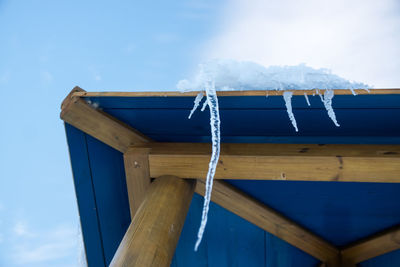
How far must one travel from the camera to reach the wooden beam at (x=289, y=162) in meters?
1.22

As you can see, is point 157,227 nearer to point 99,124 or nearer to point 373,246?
point 99,124

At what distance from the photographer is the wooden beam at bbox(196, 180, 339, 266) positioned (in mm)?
1615

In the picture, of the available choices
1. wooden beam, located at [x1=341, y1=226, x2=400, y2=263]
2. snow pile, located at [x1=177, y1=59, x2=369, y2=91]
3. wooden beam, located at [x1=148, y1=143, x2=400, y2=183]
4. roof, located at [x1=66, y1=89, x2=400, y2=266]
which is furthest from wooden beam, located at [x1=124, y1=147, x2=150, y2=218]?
wooden beam, located at [x1=341, y1=226, x2=400, y2=263]

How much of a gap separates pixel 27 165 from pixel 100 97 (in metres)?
23.7

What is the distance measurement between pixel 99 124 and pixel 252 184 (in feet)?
2.82

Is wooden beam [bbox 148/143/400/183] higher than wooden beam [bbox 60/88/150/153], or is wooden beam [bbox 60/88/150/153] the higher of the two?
wooden beam [bbox 60/88/150/153]

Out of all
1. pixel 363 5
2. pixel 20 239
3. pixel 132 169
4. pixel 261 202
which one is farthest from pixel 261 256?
pixel 363 5

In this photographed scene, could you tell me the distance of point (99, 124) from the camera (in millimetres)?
1415

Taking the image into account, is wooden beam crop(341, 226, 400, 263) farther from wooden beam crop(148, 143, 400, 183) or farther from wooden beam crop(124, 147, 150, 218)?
wooden beam crop(124, 147, 150, 218)

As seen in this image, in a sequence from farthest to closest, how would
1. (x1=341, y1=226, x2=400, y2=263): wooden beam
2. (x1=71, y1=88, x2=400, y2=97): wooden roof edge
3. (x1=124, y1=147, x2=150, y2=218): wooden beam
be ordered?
(x1=341, y1=226, x2=400, y2=263): wooden beam < (x1=124, y1=147, x2=150, y2=218): wooden beam < (x1=71, y1=88, x2=400, y2=97): wooden roof edge

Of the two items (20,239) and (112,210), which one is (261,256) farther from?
(20,239)

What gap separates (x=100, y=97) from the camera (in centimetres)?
129

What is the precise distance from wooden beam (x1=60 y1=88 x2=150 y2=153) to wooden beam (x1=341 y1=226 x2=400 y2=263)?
4.67ft

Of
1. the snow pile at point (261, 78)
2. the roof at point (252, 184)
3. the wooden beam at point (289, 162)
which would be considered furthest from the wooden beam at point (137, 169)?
the snow pile at point (261, 78)
